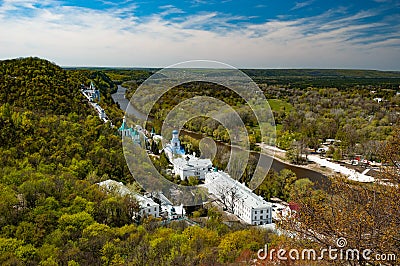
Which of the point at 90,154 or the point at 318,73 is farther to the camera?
the point at 318,73

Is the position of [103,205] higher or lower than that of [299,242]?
lower

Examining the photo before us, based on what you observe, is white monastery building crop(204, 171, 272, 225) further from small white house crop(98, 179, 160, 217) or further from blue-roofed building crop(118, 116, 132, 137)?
blue-roofed building crop(118, 116, 132, 137)

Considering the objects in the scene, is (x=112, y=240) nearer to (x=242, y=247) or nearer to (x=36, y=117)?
(x=242, y=247)

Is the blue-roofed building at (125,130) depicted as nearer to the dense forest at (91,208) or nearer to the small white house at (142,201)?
the dense forest at (91,208)

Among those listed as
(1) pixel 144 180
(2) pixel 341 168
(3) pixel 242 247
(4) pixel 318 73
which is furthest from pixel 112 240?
(4) pixel 318 73
